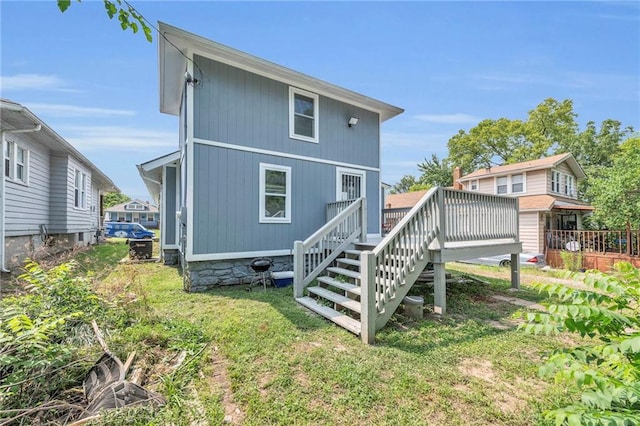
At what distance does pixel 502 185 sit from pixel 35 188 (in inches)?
924

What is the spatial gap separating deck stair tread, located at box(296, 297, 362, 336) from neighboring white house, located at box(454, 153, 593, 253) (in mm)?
12483

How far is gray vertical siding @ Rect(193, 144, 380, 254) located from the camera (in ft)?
21.8

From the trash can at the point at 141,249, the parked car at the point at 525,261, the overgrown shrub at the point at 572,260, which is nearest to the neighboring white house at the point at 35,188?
the trash can at the point at 141,249

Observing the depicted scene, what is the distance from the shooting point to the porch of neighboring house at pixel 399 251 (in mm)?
4152

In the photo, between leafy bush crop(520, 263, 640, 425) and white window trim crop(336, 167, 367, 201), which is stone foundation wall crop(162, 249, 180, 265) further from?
leafy bush crop(520, 263, 640, 425)

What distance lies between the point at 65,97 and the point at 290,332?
9.41m

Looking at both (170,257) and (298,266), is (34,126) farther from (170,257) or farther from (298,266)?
(298,266)

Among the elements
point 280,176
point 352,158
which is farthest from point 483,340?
point 352,158

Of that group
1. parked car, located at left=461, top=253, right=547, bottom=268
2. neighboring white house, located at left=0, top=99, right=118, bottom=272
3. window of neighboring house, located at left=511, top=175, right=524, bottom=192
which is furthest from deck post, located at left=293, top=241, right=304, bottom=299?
window of neighboring house, located at left=511, top=175, right=524, bottom=192

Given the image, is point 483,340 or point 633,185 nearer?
point 483,340

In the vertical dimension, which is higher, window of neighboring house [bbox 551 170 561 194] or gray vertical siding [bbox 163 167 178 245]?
window of neighboring house [bbox 551 170 561 194]

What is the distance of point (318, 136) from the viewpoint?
852cm

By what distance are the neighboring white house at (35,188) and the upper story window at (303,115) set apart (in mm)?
6528

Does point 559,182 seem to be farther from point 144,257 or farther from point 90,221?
point 90,221
